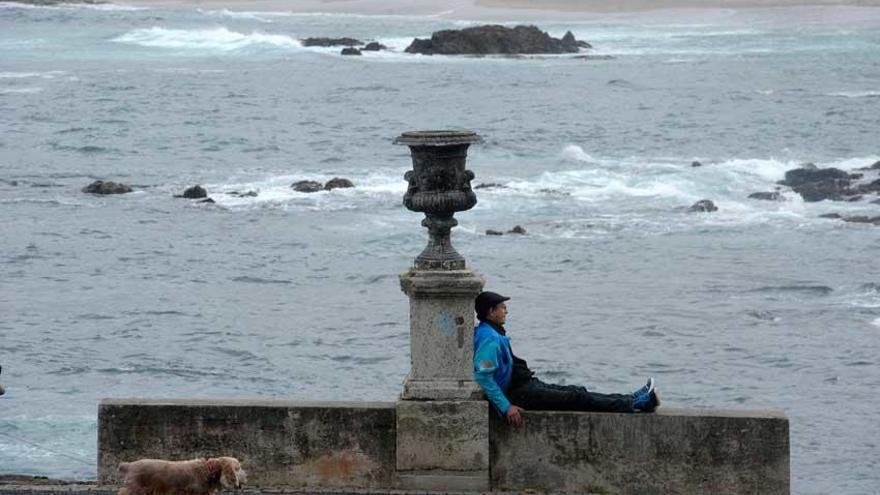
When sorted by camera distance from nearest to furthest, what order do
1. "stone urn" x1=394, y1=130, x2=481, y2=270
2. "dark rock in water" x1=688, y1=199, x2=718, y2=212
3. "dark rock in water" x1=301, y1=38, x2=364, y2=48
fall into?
"stone urn" x1=394, y1=130, x2=481, y2=270 → "dark rock in water" x1=688, y1=199, x2=718, y2=212 → "dark rock in water" x1=301, y1=38, x2=364, y2=48

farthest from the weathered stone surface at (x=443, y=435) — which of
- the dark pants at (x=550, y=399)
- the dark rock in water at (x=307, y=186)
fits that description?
the dark rock in water at (x=307, y=186)

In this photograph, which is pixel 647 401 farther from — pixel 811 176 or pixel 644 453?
pixel 811 176

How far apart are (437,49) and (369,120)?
114ft

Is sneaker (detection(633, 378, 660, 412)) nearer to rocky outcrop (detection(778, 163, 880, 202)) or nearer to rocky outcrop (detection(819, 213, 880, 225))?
rocky outcrop (detection(819, 213, 880, 225))

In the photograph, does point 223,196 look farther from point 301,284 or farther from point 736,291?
point 736,291

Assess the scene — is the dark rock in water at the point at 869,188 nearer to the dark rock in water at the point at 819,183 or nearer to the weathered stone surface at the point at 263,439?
the dark rock in water at the point at 819,183

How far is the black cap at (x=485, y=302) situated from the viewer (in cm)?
1024

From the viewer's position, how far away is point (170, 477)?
9375 mm

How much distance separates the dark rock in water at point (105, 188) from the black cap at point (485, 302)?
32818 mm

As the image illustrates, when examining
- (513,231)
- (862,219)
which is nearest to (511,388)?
(513,231)

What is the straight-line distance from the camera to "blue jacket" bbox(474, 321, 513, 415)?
33.3ft

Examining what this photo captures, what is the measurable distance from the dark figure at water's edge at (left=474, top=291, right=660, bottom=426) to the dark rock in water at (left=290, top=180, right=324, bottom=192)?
1268 inches

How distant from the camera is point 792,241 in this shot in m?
35.2

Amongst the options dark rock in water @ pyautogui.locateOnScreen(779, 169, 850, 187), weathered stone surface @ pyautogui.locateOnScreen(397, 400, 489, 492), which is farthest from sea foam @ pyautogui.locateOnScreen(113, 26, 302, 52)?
weathered stone surface @ pyautogui.locateOnScreen(397, 400, 489, 492)
